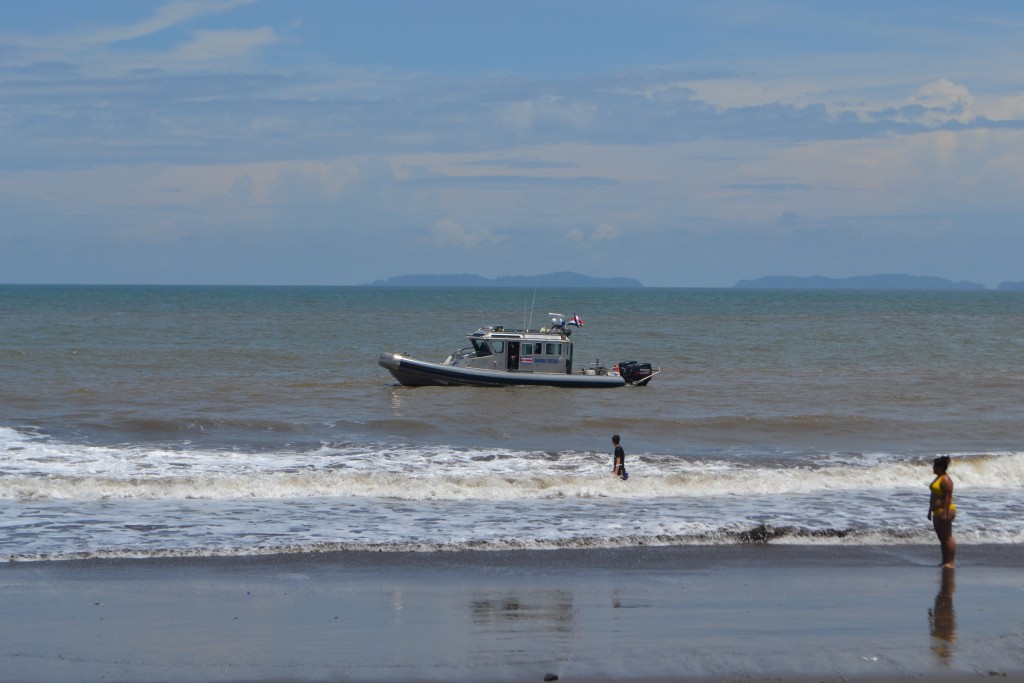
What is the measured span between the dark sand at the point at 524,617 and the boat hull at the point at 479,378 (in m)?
17.3

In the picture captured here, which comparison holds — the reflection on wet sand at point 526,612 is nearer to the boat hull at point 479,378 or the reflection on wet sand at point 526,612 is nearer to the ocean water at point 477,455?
the ocean water at point 477,455

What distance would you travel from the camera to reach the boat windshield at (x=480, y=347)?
30328 millimetres

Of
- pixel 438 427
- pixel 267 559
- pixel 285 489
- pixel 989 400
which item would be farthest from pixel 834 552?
pixel 989 400

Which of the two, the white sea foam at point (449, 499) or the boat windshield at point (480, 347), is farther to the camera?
the boat windshield at point (480, 347)

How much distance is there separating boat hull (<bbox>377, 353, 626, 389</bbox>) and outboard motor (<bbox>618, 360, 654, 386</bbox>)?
1.21 feet

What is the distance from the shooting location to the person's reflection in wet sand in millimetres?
8992

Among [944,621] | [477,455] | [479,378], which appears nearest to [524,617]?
[944,621]

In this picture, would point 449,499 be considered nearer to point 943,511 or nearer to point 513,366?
point 943,511

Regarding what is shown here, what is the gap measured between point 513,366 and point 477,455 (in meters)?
10.5

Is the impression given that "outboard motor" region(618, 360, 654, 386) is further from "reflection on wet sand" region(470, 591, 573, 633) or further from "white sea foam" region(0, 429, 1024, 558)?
"reflection on wet sand" region(470, 591, 573, 633)

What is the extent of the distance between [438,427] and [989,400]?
50.4ft

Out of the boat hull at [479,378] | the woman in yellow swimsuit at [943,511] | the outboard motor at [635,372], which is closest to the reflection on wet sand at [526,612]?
the woman in yellow swimsuit at [943,511]

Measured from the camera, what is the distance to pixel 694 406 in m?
27.4

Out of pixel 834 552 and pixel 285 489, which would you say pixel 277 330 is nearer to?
pixel 285 489
